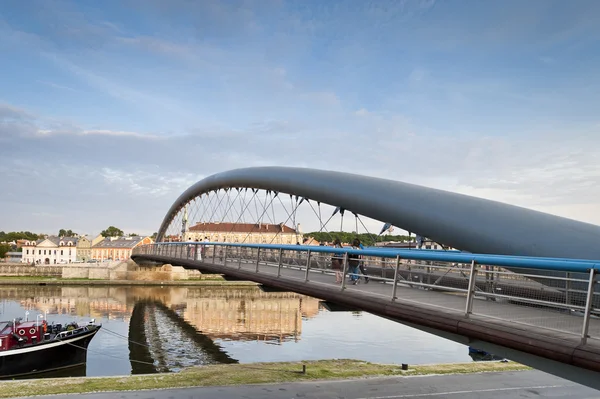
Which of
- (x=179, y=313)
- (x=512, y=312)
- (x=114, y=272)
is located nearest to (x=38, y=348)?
(x=512, y=312)

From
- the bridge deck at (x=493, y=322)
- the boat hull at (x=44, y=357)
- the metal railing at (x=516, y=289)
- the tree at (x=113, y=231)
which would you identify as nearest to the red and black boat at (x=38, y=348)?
the boat hull at (x=44, y=357)

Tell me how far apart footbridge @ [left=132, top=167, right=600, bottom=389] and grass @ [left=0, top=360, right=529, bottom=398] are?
121 inches

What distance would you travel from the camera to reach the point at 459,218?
11.8 meters

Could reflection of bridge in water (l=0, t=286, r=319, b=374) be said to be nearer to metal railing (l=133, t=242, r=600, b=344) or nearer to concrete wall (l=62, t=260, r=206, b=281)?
concrete wall (l=62, t=260, r=206, b=281)

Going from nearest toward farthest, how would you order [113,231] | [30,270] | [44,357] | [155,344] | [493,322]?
[493,322], [44,357], [155,344], [30,270], [113,231]

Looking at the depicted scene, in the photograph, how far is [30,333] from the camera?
2036 centimetres

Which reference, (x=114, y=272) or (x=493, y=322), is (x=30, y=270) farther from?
(x=493, y=322)

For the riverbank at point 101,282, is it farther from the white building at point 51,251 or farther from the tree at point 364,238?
the white building at point 51,251

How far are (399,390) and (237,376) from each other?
4831 millimetres

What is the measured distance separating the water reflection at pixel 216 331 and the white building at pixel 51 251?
138ft

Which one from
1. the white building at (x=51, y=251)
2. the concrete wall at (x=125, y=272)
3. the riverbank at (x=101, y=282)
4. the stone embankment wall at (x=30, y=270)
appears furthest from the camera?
the white building at (x=51, y=251)

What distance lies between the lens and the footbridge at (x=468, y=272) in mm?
5809

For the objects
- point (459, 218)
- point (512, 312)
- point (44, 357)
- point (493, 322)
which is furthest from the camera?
point (44, 357)

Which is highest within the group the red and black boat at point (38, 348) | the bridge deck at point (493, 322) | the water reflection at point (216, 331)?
the bridge deck at point (493, 322)
